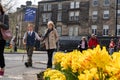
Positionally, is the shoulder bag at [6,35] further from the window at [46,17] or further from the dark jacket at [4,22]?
the window at [46,17]

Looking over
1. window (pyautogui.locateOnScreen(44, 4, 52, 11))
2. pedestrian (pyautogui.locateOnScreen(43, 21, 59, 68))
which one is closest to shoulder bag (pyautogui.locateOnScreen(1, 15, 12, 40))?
pedestrian (pyautogui.locateOnScreen(43, 21, 59, 68))

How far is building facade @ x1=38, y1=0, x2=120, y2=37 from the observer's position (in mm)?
79188

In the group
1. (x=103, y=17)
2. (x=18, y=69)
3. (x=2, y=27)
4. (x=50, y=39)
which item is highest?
(x=2, y=27)

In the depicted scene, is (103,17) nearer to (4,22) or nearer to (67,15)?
(67,15)

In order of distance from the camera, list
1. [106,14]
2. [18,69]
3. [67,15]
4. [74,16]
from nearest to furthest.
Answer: [18,69], [106,14], [74,16], [67,15]

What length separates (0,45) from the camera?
10227 millimetres

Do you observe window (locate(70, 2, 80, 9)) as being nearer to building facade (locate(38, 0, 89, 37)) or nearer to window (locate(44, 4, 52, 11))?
building facade (locate(38, 0, 89, 37))

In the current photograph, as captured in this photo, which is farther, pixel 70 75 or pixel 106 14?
pixel 106 14

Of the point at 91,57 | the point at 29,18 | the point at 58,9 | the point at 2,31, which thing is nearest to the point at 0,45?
the point at 2,31

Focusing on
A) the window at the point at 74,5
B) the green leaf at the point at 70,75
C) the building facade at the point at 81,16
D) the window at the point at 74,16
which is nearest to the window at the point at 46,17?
the building facade at the point at 81,16

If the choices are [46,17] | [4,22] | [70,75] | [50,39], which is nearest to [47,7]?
[46,17]

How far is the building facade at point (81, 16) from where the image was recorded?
3118 inches

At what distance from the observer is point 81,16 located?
8381 centimetres

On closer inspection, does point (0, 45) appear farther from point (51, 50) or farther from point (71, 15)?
point (71, 15)
